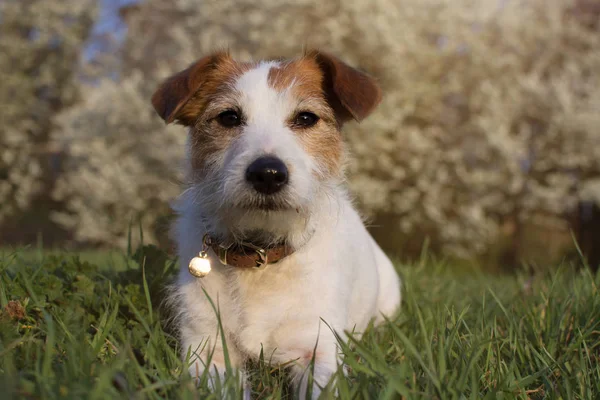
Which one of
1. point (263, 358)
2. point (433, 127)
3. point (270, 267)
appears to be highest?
point (270, 267)

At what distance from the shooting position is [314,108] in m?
2.87

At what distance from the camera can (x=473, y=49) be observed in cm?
1212

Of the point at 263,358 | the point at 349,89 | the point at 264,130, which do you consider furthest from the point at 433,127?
the point at 263,358

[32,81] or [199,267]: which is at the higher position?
[199,267]

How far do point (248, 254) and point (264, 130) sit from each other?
0.59m

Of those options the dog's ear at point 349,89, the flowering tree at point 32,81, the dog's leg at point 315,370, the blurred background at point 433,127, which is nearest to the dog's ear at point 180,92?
the dog's ear at point 349,89

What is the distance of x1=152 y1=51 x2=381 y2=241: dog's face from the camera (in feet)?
7.97

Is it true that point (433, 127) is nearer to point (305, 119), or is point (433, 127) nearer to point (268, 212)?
point (305, 119)

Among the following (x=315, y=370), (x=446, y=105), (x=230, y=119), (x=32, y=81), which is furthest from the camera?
(x=32, y=81)

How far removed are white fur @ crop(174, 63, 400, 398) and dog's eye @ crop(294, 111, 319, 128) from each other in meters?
0.07

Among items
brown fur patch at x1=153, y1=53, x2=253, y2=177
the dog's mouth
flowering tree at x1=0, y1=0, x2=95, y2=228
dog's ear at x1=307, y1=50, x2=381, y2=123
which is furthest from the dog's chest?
flowering tree at x1=0, y1=0, x2=95, y2=228

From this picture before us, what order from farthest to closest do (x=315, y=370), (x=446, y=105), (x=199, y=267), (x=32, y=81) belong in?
(x=32, y=81), (x=446, y=105), (x=199, y=267), (x=315, y=370)

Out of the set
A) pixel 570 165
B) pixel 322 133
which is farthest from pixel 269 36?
pixel 322 133

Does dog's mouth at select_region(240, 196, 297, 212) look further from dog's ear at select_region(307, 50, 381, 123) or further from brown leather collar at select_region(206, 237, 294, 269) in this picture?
dog's ear at select_region(307, 50, 381, 123)
